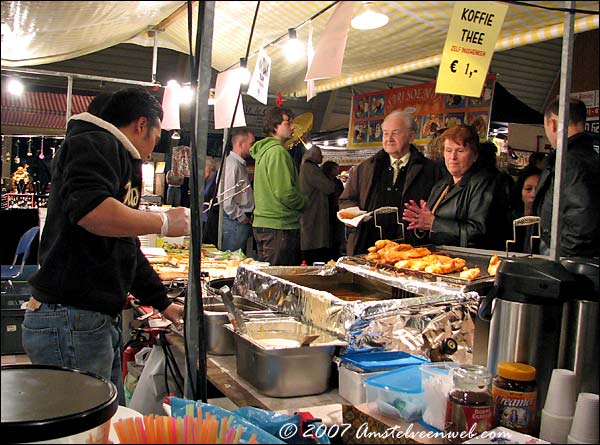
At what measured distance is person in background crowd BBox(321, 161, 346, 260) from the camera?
21.1ft

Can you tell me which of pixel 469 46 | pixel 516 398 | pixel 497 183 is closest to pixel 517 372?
pixel 516 398

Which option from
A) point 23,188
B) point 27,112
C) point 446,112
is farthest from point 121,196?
point 27,112

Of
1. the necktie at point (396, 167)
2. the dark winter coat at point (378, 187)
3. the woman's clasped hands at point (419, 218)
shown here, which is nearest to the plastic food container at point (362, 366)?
the woman's clasped hands at point (419, 218)

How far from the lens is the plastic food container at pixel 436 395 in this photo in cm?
136

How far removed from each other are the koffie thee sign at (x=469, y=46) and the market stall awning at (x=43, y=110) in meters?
8.01

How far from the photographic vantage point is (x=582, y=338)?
1395 millimetres

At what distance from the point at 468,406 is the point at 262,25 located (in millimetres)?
1074

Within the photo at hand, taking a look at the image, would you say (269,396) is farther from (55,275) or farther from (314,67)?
(314,67)

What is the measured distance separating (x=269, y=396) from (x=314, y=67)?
963mm

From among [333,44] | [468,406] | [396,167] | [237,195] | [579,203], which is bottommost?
[468,406]

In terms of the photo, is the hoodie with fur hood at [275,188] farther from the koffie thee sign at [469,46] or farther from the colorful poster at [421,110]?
the koffie thee sign at [469,46]

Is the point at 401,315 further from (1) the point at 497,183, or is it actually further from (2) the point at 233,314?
(1) the point at 497,183

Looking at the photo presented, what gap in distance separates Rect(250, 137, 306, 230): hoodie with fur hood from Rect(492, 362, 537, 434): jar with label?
3281 mm

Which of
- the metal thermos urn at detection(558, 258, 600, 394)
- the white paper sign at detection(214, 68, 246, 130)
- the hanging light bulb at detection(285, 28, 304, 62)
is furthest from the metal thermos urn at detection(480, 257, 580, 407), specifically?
the white paper sign at detection(214, 68, 246, 130)
